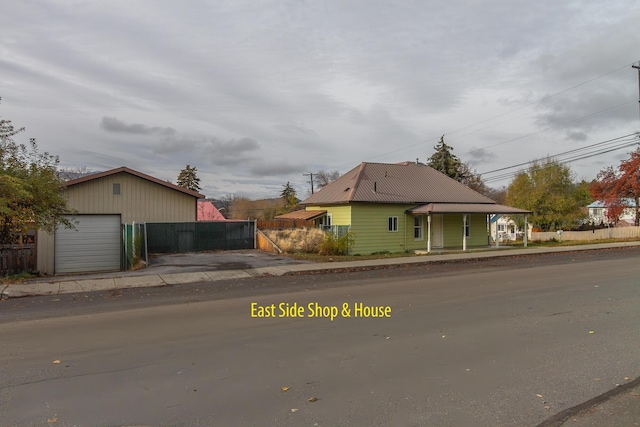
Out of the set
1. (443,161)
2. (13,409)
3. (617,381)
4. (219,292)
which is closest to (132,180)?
(219,292)

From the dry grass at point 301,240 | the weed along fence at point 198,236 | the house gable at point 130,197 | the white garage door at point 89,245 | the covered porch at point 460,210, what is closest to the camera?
the dry grass at point 301,240

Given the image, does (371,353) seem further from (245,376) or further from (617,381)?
(617,381)

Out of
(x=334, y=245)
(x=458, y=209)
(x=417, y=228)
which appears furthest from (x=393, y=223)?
(x=334, y=245)

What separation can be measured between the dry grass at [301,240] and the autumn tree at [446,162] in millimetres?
36438

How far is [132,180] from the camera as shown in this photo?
23109 millimetres

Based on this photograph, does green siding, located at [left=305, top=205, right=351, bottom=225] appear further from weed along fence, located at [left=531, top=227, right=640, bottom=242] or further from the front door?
weed along fence, located at [left=531, top=227, right=640, bottom=242]

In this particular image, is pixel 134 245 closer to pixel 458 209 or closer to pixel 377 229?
pixel 377 229

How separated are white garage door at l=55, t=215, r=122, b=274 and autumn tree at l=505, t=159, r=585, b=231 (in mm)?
38554

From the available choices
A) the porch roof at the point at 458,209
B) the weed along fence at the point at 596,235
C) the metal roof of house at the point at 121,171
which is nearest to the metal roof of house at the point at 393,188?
the porch roof at the point at 458,209

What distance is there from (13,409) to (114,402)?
0.86 m

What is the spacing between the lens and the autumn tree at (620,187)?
40.9 meters

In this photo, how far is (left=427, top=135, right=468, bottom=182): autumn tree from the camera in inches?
2153

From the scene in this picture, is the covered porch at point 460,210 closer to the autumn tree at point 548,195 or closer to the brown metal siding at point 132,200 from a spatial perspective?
the brown metal siding at point 132,200
